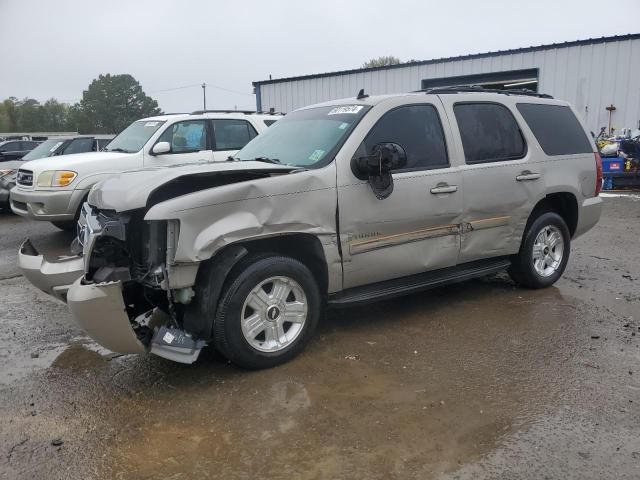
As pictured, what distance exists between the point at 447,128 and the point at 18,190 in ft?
21.5

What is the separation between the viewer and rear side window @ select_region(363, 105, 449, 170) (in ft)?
14.8

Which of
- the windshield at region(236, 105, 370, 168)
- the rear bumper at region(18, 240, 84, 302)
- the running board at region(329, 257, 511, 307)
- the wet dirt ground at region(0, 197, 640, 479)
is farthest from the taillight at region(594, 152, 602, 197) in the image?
the rear bumper at region(18, 240, 84, 302)

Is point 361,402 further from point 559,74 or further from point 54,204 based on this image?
point 559,74

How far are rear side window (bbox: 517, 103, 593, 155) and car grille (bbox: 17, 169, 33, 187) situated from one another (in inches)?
268

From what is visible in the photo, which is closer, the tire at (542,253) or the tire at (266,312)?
the tire at (266,312)

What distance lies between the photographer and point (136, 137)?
29.1ft

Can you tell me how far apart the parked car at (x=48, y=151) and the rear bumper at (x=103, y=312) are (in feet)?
28.8

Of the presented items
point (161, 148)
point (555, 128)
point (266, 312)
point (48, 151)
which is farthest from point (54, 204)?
point (555, 128)

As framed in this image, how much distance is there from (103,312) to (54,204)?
16.4 ft

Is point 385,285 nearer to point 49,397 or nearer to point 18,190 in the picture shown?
point 49,397

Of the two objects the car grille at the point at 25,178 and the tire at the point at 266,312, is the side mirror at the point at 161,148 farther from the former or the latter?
the tire at the point at 266,312

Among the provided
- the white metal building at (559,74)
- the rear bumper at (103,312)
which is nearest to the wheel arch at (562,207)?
the rear bumper at (103,312)

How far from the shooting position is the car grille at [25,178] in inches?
321

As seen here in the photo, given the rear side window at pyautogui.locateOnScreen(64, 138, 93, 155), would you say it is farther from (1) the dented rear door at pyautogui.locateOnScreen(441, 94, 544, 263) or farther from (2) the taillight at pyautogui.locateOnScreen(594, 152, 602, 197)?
(2) the taillight at pyautogui.locateOnScreen(594, 152, 602, 197)
